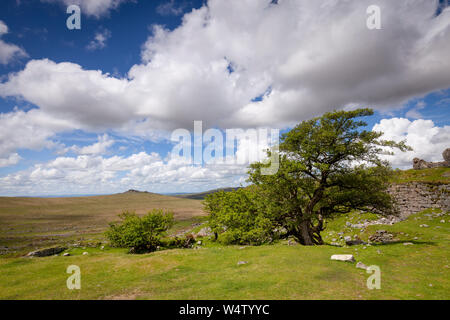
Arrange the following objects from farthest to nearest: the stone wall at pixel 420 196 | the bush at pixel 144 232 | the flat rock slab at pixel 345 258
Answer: the stone wall at pixel 420 196
the bush at pixel 144 232
the flat rock slab at pixel 345 258

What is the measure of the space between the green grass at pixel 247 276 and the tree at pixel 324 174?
466cm

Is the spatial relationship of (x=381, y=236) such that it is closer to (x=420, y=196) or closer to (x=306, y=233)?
(x=306, y=233)

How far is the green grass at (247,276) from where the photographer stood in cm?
1037

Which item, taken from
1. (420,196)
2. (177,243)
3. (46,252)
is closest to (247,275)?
(177,243)

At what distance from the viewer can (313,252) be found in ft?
57.2

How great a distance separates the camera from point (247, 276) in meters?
12.9

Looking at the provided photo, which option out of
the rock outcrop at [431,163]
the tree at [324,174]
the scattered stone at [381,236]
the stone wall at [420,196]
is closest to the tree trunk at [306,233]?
the tree at [324,174]

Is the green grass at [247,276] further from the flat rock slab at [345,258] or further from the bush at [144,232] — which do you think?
the bush at [144,232]

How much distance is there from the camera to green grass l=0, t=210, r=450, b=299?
34.0 ft
